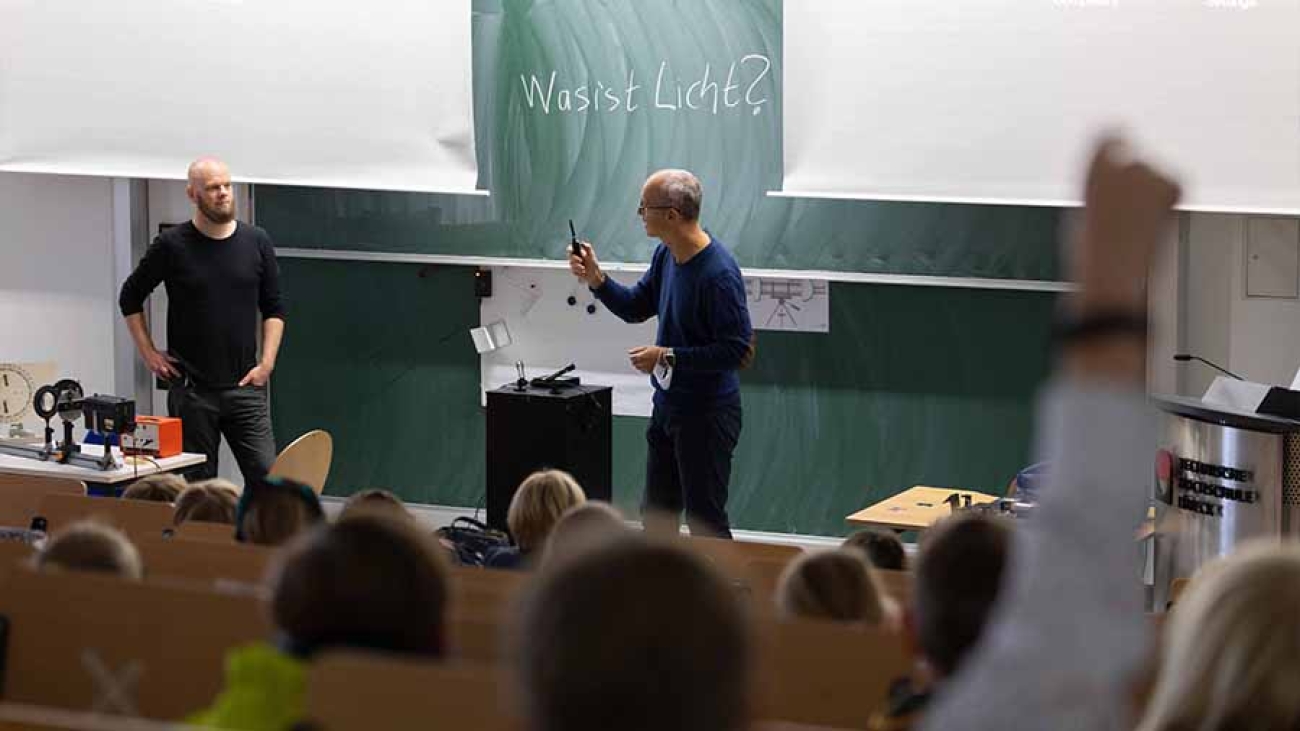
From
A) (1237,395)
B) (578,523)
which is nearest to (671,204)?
(1237,395)

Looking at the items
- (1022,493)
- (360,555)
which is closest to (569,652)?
(360,555)

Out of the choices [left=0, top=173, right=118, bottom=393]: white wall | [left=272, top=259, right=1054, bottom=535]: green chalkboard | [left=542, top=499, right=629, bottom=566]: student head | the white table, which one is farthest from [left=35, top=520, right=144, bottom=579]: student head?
[left=0, top=173, right=118, bottom=393]: white wall

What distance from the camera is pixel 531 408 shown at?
292 inches

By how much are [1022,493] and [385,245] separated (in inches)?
134

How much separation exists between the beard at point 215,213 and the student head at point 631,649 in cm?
621

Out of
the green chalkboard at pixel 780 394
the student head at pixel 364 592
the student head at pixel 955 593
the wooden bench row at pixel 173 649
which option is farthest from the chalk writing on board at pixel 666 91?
the student head at pixel 364 592

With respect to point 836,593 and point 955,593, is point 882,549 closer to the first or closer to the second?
point 836,593

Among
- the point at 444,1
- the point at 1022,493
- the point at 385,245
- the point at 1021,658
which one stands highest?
the point at 444,1

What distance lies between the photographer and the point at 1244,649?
1.83m

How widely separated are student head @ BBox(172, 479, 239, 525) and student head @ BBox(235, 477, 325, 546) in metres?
0.90

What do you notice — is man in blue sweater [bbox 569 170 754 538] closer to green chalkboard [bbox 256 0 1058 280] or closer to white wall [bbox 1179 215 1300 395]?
green chalkboard [bbox 256 0 1058 280]

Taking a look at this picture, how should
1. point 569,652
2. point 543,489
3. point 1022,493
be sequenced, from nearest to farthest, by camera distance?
point 569,652 → point 543,489 → point 1022,493

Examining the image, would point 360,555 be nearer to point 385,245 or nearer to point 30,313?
point 385,245

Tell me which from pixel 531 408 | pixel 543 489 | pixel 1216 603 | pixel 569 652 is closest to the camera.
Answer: pixel 569 652
